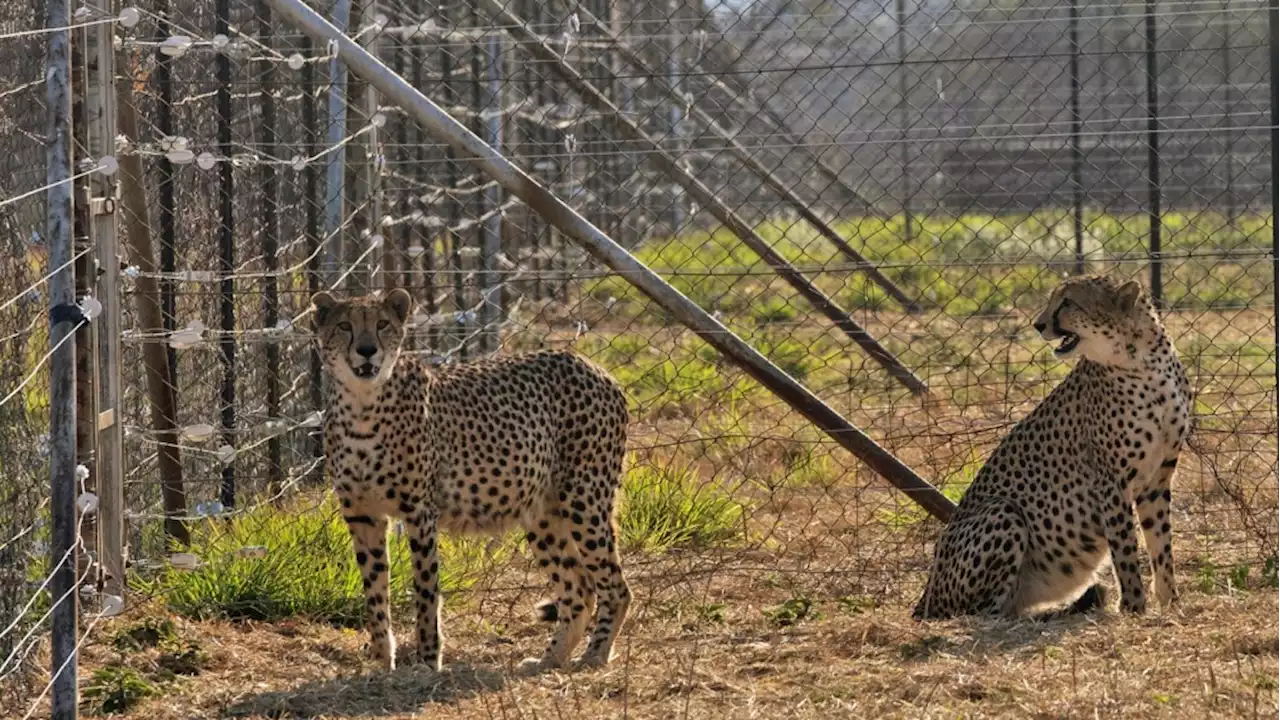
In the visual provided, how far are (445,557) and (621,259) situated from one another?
1216 mm

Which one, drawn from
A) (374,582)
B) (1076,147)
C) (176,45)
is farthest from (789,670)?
(1076,147)

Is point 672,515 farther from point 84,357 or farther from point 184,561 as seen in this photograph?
point 84,357

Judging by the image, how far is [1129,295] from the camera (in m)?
5.29

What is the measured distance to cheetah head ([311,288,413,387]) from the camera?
4.80 metres

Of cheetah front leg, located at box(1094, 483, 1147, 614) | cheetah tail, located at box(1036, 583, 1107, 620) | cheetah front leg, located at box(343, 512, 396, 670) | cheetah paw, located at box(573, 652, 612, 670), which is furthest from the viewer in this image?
cheetah tail, located at box(1036, 583, 1107, 620)

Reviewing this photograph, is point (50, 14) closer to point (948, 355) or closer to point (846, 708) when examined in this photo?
point (846, 708)

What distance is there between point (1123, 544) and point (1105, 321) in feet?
2.03

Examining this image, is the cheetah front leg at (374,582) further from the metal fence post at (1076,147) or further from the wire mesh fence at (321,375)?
the metal fence post at (1076,147)

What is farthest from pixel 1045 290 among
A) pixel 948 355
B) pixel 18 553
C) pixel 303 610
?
pixel 18 553

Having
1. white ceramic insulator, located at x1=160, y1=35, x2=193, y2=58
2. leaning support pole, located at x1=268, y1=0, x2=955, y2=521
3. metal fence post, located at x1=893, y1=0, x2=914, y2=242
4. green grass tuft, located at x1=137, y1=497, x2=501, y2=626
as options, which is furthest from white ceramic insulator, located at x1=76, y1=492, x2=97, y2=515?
metal fence post, located at x1=893, y1=0, x2=914, y2=242

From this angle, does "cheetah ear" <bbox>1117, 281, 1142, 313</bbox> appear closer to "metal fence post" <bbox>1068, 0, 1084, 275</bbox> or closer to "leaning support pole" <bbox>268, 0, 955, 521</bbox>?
"leaning support pole" <bbox>268, 0, 955, 521</bbox>

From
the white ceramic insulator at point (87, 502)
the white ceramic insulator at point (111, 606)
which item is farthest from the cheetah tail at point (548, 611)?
the white ceramic insulator at point (87, 502)

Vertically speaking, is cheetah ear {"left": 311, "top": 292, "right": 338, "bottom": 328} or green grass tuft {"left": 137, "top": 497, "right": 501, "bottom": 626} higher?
cheetah ear {"left": 311, "top": 292, "right": 338, "bottom": 328}

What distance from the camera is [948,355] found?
963cm
